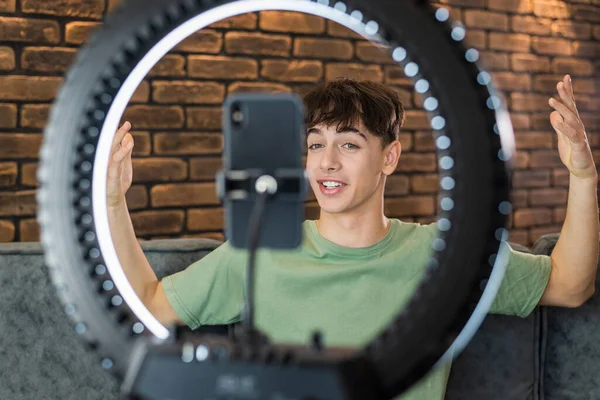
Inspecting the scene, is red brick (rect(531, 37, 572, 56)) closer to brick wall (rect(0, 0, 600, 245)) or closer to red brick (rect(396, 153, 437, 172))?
brick wall (rect(0, 0, 600, 245))

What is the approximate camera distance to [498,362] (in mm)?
1428

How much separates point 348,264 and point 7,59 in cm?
104

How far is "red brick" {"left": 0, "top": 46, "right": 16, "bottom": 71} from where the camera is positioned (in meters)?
1.84

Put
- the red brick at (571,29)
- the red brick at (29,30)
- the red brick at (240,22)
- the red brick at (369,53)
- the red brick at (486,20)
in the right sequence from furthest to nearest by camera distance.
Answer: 1. the red brick at (571,29)
2. the red brick at (486,20)
3. the red brick at (369,53)
4. the red brick at (240,22)
5. the red brick at (29,30)

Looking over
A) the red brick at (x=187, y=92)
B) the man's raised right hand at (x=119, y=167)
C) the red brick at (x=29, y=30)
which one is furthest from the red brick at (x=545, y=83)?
the man's raised right hand at (x=119, y=167)

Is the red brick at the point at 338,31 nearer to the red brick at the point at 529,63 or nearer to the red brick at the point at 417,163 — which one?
the red brick at the point at 417,163

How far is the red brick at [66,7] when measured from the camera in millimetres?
1863

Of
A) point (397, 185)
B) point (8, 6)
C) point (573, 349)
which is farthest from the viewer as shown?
point (397, 185)

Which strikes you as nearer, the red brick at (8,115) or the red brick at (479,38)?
the red brick at (8,115)

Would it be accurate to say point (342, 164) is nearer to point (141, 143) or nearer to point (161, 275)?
point (161, 275)

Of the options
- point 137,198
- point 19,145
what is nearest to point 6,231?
point 19,145

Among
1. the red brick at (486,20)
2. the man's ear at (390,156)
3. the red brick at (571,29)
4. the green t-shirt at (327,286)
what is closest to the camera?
the green t-shirt at (327,286)

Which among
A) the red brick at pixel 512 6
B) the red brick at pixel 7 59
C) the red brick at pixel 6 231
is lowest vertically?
the red brick at pixel 6 231

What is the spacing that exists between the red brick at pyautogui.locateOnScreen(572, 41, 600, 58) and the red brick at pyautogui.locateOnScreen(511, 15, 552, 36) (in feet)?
0.49
